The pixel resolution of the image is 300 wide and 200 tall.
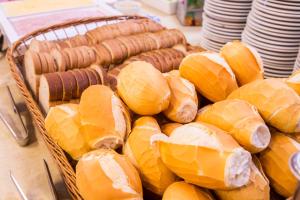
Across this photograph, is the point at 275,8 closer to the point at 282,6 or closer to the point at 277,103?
the point at 282,6

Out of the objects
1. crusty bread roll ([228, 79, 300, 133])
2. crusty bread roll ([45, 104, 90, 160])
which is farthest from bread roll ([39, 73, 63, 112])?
crusty bread roll ([228, 79, 300, 133])

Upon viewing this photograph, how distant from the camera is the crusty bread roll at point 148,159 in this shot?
0.41 metres

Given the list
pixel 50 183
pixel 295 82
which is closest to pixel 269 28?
pixel 295 82

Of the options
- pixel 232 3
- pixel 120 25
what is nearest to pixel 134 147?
pixel 120 25

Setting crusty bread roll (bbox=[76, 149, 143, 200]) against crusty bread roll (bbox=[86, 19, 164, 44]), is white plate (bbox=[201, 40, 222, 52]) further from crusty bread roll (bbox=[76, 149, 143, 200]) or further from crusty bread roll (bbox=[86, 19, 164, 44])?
crusty bread roll (bbox=[76, 149, 143, 200])

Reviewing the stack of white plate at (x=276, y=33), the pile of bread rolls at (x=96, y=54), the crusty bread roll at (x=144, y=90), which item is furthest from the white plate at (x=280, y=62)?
the crusty bread roll at (x=144, y=90)

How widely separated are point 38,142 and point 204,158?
1.39 ft

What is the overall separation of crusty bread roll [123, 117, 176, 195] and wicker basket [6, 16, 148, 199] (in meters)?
0.08

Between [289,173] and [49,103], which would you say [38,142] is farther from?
[289,173]

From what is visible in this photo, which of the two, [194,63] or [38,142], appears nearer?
[194,63]

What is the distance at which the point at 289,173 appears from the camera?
39 centimetres

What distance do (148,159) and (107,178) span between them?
6 cm

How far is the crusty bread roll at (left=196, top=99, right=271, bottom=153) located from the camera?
14.7 inches

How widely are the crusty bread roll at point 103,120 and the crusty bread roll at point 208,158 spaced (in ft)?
0.30
